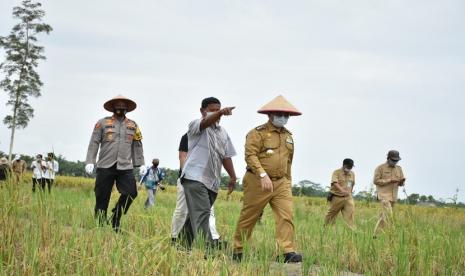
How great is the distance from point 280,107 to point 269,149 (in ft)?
1.56

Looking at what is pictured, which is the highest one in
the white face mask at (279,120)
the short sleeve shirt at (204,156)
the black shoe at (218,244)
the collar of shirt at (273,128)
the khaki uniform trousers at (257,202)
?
the white face mask at (279,120)

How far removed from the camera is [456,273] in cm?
534

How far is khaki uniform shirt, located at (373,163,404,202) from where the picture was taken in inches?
407

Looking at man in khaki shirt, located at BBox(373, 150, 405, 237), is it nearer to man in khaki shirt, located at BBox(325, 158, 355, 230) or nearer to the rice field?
man in khaki shirt, located at BBox(325, 158, 355, 230)

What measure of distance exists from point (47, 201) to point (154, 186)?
9051mm

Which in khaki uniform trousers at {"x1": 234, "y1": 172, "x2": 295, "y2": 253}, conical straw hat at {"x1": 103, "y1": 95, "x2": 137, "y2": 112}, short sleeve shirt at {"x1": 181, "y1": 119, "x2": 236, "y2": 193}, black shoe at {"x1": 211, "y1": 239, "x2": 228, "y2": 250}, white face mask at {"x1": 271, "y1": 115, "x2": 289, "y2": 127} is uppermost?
conical straw hat at {"x1": 103, "y1": 95, "x2": 137, "y2": 112}

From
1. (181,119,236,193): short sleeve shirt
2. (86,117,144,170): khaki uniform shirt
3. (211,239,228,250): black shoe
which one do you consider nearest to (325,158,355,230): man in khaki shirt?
(86,117,144,170): khaki uniform shirt

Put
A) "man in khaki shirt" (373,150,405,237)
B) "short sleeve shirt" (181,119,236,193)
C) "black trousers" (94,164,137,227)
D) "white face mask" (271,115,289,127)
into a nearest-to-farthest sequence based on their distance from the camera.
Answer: "short sleeve shirt" (181,119,236,193) → "white face mask" (271,115,289,127) → "black trousers" (94,164,137,227) → "man in khaki shirt" (373,150,405,237)

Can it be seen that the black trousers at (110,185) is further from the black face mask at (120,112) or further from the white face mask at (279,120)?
the white face mask at (279,120)

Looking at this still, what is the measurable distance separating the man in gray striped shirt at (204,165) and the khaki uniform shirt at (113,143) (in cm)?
150

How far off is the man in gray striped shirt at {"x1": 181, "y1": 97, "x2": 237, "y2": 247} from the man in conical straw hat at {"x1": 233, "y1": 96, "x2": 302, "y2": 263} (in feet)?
1.10

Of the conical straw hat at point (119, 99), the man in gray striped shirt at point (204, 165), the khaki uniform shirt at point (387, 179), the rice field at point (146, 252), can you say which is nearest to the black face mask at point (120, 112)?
the conical straw hat at point (119, 99)

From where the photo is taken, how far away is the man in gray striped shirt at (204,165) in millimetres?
6270

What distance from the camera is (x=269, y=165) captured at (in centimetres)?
659
